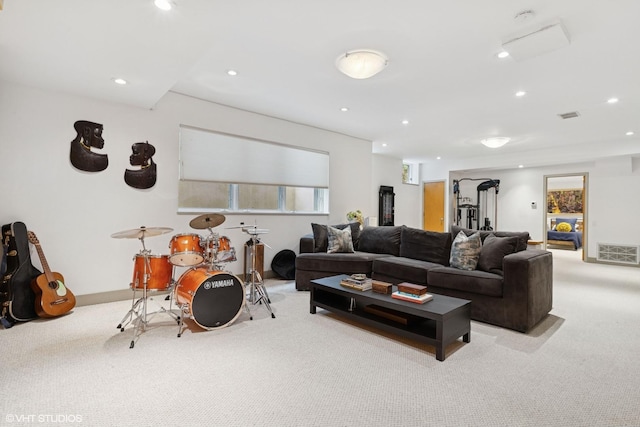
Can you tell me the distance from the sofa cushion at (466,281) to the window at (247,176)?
278 centimetres

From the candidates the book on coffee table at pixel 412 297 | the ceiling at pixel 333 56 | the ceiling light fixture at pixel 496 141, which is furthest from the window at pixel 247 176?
the ceiling light fixture at pixel 496 141

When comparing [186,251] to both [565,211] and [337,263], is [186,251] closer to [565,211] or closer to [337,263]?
[337,263]

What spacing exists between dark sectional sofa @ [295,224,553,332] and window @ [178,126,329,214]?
3.72 ft

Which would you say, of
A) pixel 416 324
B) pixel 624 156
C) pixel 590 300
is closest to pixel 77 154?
pixel 416 324

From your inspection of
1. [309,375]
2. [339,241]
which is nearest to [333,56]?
[339,241]

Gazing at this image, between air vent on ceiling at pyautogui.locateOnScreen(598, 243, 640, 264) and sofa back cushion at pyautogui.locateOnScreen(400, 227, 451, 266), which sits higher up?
sofa back cushion at pyautogui.locateOnScreen(400, 227, 451, 266)

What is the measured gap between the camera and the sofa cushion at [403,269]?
141 inches

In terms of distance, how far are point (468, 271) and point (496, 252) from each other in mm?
336

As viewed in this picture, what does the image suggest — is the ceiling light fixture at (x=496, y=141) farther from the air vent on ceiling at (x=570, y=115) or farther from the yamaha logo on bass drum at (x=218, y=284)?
the yamaha logo on bass drum at (x=218, y=284)

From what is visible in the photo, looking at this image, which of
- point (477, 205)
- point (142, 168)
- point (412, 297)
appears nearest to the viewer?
point (412, 297)

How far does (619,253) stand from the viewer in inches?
269

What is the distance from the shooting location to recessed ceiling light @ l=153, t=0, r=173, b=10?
1986 mm

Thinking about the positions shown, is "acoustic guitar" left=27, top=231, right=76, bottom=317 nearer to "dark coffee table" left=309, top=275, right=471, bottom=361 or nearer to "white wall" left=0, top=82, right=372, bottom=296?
"white wall" left=0, top=82, right=372, bottom=296

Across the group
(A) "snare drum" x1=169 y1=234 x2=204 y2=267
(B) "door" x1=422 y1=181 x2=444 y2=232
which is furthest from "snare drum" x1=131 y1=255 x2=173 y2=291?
(B) "door" x1=422 y1=181 x2=444 y2=232
